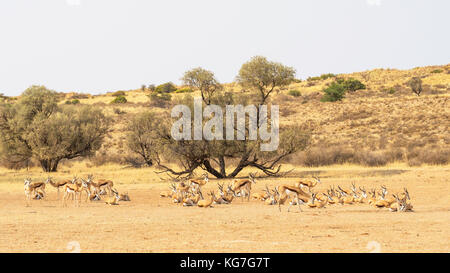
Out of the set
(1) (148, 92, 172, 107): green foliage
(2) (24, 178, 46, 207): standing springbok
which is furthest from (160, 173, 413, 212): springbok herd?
(1) (148, 92, 172, 107): green foliage

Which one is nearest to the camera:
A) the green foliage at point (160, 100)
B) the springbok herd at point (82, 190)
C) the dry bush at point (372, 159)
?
the springbok herd at point (82, 190)

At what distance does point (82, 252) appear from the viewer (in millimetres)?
10164

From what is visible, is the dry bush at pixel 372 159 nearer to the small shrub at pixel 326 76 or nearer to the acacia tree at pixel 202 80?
the acacia tree at pixel 202 80

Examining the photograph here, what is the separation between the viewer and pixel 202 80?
30.4 m

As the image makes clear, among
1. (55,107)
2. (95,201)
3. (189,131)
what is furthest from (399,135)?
(95,201)

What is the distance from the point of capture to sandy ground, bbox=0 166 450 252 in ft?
35.7

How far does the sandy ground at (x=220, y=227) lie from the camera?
10883 millimetres

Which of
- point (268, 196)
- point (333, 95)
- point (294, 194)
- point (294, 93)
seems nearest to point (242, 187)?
point (268, 196)

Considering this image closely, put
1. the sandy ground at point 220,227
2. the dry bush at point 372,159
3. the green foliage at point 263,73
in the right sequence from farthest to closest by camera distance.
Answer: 1. the dry bush at point 372,159
2. the green foliage at point 263,73
3. the sandy ground at point 220,227

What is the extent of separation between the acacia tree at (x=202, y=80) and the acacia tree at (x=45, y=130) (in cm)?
996

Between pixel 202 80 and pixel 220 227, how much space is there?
1756cm

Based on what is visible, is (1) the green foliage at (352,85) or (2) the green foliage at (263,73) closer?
(2) the green foliage at (263,73)

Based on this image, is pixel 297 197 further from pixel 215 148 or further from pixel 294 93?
pixel 294 93

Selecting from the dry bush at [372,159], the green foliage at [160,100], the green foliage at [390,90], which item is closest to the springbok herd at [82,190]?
the dry bush at [372,159]
